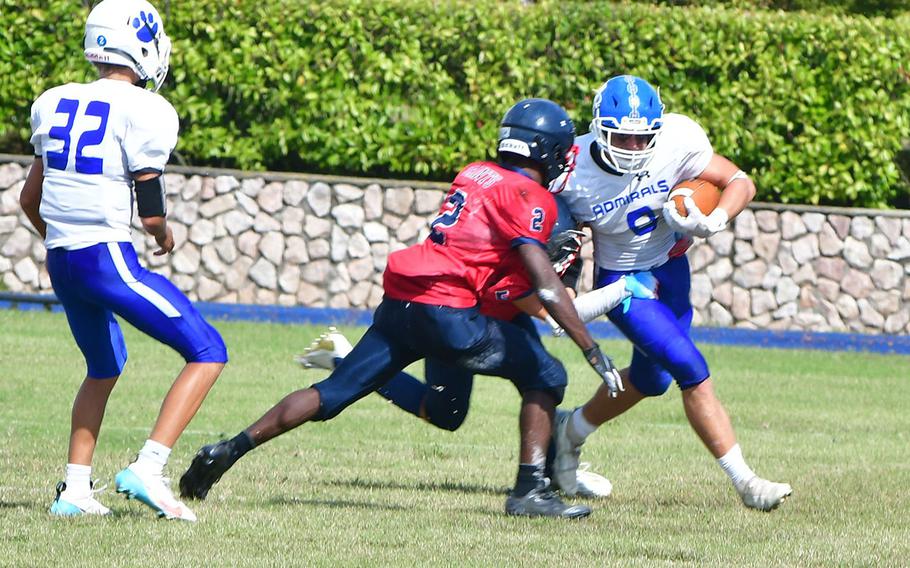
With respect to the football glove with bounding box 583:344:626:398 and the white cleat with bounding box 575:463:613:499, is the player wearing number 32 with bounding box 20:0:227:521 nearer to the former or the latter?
the football glove with bounding box 583:344:626:398

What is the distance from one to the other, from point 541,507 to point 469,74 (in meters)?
9.20

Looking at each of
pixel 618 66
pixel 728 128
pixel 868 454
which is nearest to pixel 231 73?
pixel 618 66

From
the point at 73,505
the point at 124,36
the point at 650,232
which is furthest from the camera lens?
the point at 650,232

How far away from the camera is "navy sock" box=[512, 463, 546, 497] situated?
19.4ft

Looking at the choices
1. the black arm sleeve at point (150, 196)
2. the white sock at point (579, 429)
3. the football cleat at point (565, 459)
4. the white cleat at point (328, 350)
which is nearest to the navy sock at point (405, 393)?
the white cleat at point (328, 350)

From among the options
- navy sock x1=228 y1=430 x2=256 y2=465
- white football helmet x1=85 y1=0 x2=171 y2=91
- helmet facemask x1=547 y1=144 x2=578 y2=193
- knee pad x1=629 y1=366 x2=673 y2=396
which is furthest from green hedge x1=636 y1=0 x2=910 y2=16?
white football helmet x1=85 y1=0 x2=171 y2=91

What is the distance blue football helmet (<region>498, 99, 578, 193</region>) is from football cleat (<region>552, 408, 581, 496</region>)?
4.28 ft

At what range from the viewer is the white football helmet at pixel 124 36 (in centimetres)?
547

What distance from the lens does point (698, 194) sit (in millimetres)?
6504

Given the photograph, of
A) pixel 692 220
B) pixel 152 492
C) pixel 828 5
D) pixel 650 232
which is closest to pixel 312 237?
pixel 828 5

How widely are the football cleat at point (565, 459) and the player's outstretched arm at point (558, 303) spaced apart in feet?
3.20

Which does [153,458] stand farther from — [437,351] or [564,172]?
[564,172]

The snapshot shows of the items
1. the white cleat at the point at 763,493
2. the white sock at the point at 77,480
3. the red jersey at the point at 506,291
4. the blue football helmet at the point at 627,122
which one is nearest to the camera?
the white sock at the point at 77,480

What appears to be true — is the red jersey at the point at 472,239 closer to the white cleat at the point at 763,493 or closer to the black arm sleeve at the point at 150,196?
the black arm sleeve at the point at 150,196
